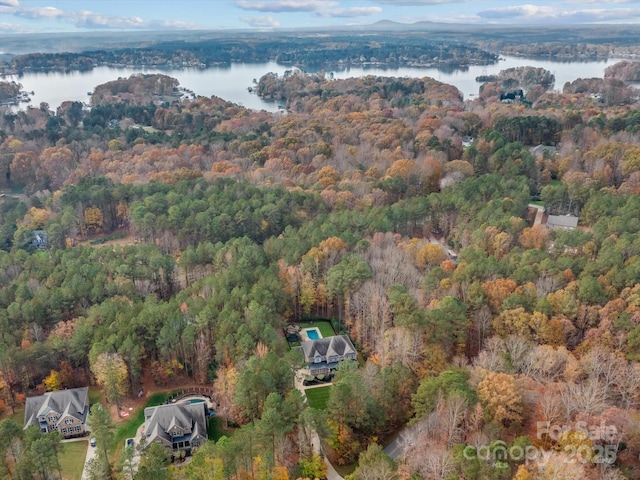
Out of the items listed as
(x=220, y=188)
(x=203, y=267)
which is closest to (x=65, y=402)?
(x=203, y=267)

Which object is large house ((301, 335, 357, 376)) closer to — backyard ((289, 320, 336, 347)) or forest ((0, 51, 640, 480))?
forest ((0, 51, 640, 480))

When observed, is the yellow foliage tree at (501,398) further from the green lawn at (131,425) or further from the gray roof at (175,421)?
the green lawn at (131,425)

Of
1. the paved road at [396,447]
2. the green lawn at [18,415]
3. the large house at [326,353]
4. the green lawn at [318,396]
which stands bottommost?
the green lawn at [18,415]

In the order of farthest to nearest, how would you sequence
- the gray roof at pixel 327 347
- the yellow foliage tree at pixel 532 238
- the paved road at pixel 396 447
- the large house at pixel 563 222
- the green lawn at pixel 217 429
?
the large house at pixel 563 222, the yellow foliage tree at pixel 532 238, the gray roof at pixel 327 347, the green lawn at pixel 217 429, the paved road at pixel 396 447

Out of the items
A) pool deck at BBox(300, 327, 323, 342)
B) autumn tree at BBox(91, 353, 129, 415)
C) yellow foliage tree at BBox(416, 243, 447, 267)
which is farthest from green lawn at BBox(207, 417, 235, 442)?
yellow foliage tree at BBox(416, 243, 447, 267)

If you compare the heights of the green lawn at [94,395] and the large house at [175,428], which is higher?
the large house at [175,428]

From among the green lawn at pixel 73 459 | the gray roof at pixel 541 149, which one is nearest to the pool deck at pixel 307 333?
the green lawn at pixel 73 459

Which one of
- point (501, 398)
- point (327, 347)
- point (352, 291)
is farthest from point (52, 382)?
point (501, 398)

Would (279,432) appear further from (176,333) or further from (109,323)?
(109,323)
